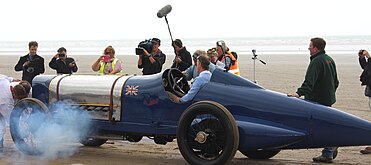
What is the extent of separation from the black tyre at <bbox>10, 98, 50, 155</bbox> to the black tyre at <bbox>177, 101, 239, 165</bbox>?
2.41 m

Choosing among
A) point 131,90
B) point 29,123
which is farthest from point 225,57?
point 29,123

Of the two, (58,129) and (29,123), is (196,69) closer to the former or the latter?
(58,129)

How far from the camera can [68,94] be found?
352 inches

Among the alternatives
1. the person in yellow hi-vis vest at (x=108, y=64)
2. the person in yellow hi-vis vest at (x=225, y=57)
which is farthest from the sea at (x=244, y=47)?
the person in yellow hi-vis vest at (x=108, y=64)

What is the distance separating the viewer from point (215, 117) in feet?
24.5

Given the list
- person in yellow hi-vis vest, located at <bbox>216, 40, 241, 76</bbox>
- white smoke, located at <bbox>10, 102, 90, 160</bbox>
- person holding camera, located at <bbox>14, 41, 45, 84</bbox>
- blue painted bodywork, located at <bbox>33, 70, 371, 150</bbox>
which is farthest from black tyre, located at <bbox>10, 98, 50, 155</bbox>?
person in yellow hi-vis vest, located at <bbox>216, 40, 241, 76</bbox>

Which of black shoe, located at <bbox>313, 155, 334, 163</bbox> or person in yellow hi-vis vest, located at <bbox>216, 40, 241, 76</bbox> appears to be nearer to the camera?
black shoe, located at <bbox>313, 155, 334, 163</bbox>

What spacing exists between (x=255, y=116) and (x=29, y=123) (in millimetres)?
3509

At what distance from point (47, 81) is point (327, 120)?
14.2 feet

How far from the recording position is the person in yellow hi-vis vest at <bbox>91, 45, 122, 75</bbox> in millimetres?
10180

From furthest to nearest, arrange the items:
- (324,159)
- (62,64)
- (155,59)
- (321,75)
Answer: (62,64) < (155,59) < (321,75) < (324,159)

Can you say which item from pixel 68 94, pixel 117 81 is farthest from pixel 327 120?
pixel 68 94

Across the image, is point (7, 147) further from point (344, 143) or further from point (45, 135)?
point (344, 143)

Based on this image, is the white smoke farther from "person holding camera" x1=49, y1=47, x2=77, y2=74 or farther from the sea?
the sea
